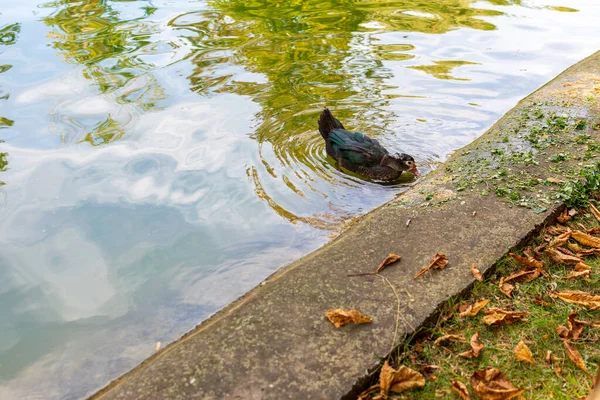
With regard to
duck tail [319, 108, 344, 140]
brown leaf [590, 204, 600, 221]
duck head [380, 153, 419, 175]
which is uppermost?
brown leaf [590, 204, 600, 221]

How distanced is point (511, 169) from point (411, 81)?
3.45 meters

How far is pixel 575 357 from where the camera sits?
2.72 meters

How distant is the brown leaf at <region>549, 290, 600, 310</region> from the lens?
10.0ft

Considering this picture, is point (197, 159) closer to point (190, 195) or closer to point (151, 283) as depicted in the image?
point (190, 195)

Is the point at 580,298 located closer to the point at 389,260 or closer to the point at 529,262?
the point at 529,262

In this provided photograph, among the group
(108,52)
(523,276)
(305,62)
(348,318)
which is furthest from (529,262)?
(108,52)

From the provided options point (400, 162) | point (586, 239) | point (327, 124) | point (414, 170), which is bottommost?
point (414, 170)

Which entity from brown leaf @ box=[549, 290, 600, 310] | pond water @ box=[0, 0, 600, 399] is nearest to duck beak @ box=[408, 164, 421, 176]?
pond water @ box=[0, 0, 600, 399]

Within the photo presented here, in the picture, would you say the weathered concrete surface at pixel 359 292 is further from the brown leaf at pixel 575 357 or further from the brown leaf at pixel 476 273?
the brown leaf at pixel 575 357

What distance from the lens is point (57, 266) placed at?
4.31 m

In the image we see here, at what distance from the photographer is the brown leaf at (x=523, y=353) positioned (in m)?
2.72

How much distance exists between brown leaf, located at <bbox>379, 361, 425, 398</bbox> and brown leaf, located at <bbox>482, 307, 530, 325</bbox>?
23.8 inches

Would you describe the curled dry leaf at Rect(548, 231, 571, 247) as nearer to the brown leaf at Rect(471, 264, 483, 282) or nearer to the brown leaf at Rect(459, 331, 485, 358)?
the brown leaf at Rect(471, 264, 483, 282)

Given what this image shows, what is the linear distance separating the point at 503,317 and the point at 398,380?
0.76 m
